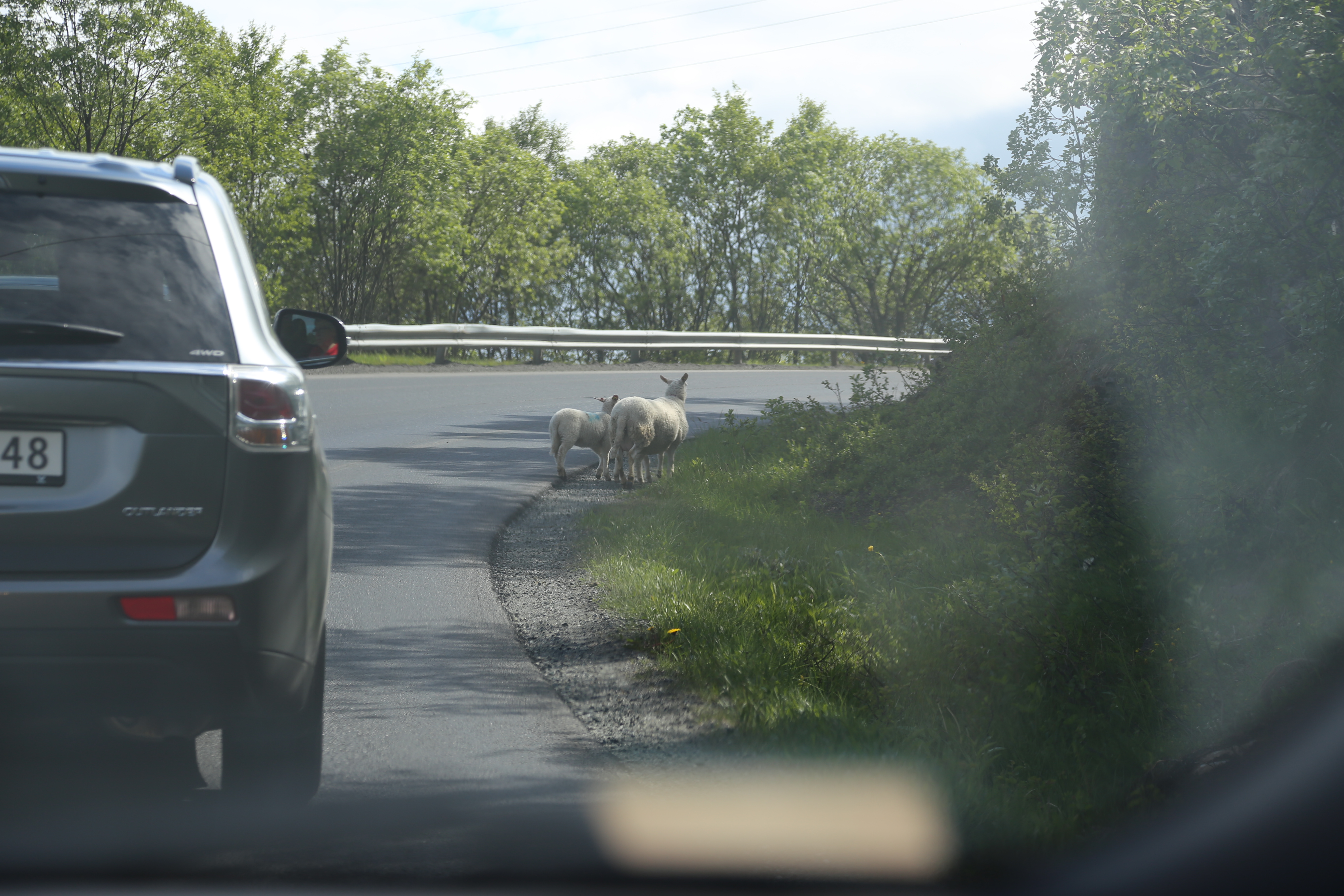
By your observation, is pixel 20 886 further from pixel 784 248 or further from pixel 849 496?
pixel 784 248

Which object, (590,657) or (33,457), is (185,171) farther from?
(590,657)

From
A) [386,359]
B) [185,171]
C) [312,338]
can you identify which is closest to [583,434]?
[312,338]

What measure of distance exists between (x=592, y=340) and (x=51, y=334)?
87.5 feet

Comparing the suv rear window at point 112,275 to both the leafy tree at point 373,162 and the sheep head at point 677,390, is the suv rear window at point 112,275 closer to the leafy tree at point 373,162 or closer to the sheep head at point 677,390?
the sheep head at point 677,390

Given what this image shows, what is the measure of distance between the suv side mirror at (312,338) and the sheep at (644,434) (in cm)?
689

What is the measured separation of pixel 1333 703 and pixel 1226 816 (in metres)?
0.81

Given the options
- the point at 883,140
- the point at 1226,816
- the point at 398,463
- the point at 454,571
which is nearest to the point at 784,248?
the point at 883,140

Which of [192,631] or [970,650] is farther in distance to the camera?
[970,650]

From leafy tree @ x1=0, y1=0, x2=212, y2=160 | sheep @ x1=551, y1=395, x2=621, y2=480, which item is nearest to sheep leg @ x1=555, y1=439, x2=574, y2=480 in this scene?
sheep @ x1=551, y1=395, x2=621, y2=480

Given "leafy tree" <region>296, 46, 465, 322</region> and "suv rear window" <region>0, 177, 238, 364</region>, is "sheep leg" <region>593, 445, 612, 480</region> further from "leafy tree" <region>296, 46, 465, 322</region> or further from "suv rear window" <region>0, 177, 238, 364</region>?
"leafy tree" <region>296, 46, 465, 322</region>

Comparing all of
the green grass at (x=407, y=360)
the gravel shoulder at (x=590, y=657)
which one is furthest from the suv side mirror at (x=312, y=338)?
the green grass at (x=407, y=360)

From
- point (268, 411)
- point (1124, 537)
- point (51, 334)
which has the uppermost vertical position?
point (51, 334)

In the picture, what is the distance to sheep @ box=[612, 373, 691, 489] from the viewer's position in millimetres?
11742

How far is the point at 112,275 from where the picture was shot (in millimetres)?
3205
